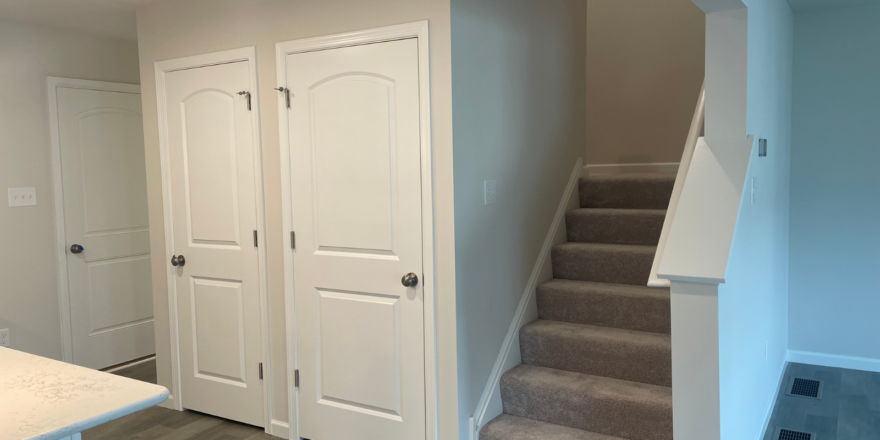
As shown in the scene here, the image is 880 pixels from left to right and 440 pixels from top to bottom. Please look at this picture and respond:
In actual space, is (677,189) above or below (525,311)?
above

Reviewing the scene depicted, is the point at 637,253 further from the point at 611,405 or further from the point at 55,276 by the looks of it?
the point at 55,276

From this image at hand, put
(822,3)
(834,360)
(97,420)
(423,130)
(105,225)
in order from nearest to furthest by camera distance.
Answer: (97,420)
(423,130)
(822,3)
(834,360)
(105,225)

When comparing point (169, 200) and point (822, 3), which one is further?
point (822, 3)

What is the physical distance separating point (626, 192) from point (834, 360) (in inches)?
71.9

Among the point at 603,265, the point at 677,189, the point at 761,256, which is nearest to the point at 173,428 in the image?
the point at 603,265

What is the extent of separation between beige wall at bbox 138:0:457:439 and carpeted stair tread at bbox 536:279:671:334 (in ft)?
2.90

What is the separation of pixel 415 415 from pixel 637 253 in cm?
148

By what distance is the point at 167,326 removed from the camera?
11.7ft

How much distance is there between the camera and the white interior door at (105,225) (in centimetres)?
405

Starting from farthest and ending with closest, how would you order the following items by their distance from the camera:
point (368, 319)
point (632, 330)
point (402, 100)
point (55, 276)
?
point (55, 276) → point (632, 330) → point (368, 319) → point (402, 100)

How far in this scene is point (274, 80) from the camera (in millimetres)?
A: 3053

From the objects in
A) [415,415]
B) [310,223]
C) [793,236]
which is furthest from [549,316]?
[793,236]

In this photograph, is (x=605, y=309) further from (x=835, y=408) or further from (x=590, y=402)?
(x=835, y=408)

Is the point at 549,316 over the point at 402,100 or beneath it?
beneath
